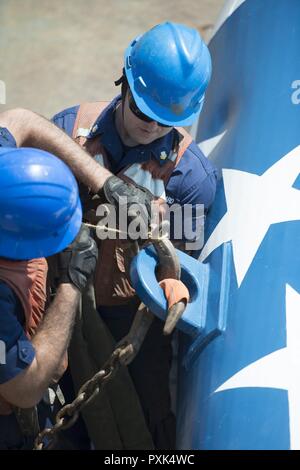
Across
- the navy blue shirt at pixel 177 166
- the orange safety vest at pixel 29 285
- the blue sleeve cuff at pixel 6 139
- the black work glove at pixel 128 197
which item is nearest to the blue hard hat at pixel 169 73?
the navy blue shirt at pixel 177 166

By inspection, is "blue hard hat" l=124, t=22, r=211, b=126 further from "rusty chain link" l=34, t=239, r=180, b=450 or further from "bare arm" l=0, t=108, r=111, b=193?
"rusty chain link" l=34, t=239, r=180, b=450

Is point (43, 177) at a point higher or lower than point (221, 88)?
lower

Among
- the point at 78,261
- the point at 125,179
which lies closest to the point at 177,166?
the point at 125,179

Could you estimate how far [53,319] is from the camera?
2527 mm

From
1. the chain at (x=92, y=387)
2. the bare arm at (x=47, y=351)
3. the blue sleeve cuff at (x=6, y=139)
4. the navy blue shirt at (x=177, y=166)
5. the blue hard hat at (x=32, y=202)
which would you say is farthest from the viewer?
the navy blue shirt at (x=177, y=166)

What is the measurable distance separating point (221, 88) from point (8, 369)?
1.49 m

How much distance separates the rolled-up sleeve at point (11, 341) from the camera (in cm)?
238

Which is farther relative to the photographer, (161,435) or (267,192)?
(161,435)

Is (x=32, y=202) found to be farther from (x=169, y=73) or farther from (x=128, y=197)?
(x=169, y=73)

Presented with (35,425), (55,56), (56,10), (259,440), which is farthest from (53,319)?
(56,10)

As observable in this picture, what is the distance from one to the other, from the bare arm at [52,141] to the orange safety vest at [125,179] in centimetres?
Result: 10

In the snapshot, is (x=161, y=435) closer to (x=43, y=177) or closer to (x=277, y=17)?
(x=43, y=177)

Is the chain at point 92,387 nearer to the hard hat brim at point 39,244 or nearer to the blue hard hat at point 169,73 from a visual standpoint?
the hard hat brim at point 39,244

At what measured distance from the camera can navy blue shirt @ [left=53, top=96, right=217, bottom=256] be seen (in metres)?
2.92
